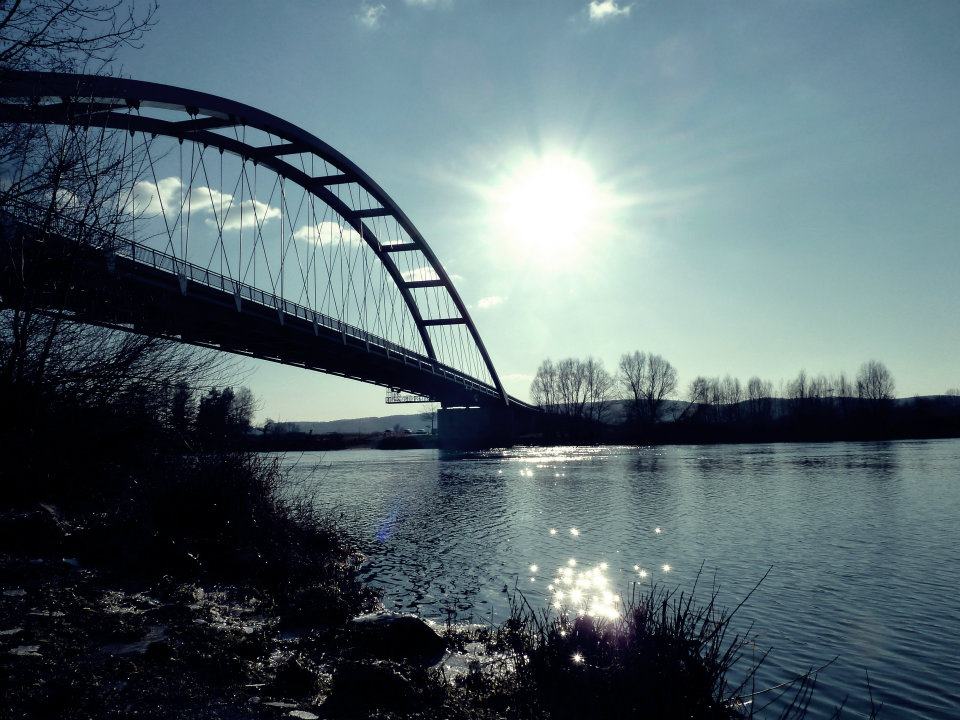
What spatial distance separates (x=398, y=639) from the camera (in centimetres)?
659

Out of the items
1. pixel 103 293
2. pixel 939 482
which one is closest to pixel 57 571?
pixel 103 293

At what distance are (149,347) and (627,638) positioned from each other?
20.9ft

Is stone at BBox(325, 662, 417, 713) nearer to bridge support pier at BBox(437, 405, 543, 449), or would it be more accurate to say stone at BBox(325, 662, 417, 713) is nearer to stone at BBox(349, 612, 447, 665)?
stone at BBox(349, 612, 447, 665)

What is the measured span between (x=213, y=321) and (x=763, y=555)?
26.5m

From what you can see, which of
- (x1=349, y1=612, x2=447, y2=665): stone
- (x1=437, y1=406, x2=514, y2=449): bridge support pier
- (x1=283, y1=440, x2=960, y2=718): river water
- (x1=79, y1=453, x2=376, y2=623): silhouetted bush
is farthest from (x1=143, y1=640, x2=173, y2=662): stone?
(x1=437, y1=406, x2=514, y2=449): bridge support pier

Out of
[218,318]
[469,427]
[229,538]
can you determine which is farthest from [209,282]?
[469,427]

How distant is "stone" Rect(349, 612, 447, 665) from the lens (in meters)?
6.42

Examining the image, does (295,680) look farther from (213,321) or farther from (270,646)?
(213,321)

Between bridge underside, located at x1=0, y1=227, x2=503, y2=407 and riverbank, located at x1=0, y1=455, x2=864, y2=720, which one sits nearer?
riverbank, located at x1=0, y1=455, x2=864, y2=720

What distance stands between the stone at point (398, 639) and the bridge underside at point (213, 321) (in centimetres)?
456

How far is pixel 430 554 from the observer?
527 inches

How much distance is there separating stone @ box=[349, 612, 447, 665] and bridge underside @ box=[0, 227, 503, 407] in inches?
179

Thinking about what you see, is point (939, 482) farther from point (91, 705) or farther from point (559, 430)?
point (559, 430)

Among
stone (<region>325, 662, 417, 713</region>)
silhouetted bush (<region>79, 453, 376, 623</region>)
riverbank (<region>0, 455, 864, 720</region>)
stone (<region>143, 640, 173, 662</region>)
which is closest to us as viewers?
riverbank (<region>0, 455, 864, 720</region>)
